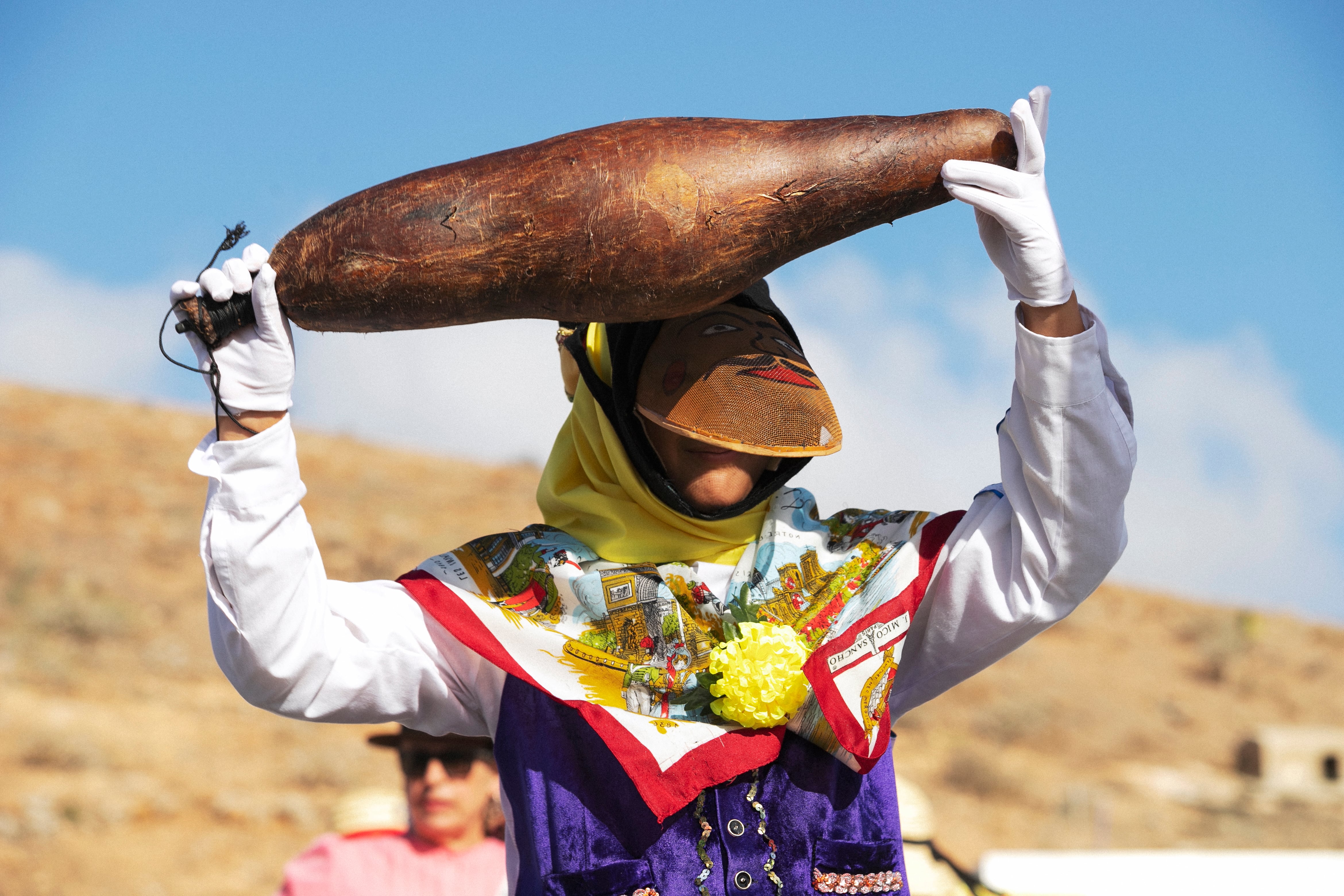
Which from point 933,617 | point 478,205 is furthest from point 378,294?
point 933,617

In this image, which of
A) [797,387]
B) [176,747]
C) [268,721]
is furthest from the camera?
[268,721]

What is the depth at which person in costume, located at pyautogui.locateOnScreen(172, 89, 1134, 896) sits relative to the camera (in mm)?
2209

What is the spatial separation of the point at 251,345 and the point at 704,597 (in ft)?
3.64

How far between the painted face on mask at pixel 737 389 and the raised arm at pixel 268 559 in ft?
2.53

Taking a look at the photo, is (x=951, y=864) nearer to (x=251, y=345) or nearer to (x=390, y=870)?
(x=390, y=870)

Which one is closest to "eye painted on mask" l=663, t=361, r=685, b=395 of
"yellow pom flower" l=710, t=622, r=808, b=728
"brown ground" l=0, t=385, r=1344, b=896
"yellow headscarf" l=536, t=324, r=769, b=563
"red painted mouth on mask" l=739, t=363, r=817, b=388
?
"red painted mouth on mask" l=739, t=363, r=817, b=388

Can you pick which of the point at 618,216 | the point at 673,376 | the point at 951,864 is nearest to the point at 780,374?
the point at 673,376

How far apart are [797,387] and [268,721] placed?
13.7 meters

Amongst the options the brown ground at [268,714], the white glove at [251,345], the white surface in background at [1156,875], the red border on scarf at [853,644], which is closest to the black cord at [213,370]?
the white glove at [251,345]

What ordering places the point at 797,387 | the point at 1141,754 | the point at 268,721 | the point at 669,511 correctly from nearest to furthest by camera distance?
the point at 797,387 → the point at 669,511 → the point at 268,721 → the point at 1141,754

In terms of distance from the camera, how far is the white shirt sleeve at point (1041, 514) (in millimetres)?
2199

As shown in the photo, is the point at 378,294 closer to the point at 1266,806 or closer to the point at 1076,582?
the point at 1076,582

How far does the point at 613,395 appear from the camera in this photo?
2680 millimetres

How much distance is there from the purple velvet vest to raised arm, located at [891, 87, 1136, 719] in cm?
48
